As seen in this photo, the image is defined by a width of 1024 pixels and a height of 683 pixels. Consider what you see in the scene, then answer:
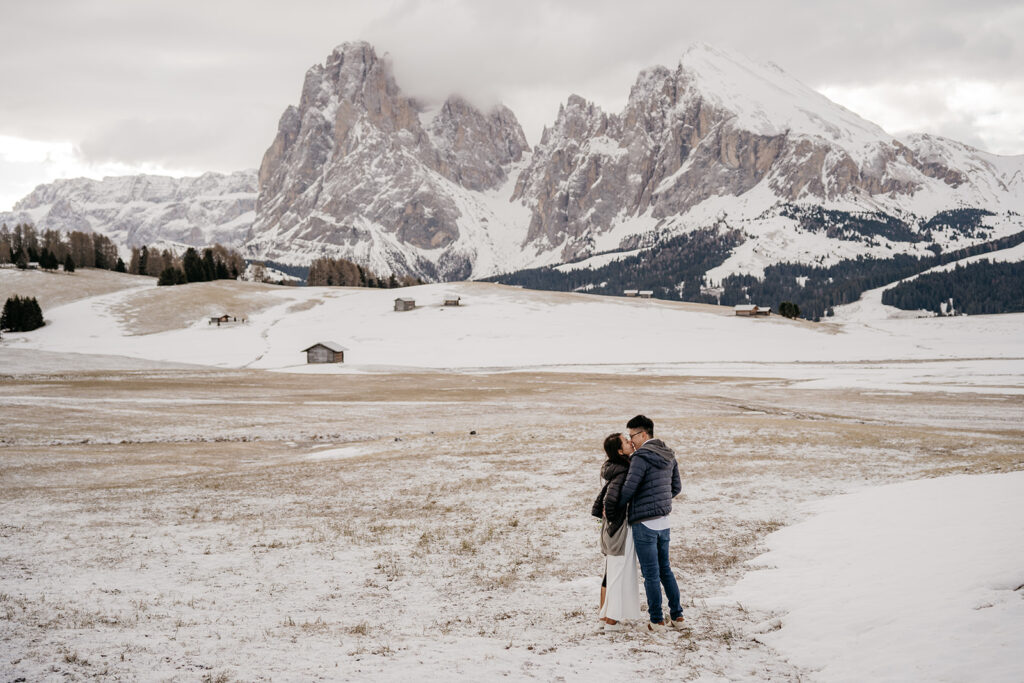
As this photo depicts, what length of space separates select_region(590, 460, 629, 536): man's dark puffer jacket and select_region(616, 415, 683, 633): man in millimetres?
92

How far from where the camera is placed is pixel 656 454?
10.8 metres

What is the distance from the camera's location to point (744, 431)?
32.5 meters

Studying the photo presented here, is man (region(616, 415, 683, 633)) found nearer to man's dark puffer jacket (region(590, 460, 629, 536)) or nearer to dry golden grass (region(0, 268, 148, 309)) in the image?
man's dark puffer jacket (region(590, 460, 629, 536))

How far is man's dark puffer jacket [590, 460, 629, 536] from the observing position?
35.3 ft

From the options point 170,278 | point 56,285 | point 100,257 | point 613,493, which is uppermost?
point 100,257

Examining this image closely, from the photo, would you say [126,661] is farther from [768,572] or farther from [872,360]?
[872,360]

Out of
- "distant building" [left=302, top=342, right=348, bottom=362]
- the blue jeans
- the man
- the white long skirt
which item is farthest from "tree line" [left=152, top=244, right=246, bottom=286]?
the blue jeans

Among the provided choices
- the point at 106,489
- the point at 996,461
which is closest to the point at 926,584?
the point at 996,461

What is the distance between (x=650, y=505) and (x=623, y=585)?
55.7 inches

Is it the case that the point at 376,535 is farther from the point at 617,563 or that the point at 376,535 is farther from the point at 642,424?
the point at 642,424

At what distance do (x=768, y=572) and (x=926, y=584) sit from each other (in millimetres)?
3180

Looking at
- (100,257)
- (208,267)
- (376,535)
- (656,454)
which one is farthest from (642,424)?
(100,257)

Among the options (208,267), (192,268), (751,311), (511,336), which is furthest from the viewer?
(208,267)

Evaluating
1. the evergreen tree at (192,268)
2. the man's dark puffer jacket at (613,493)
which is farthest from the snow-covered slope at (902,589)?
the evergreen tree at (192,268)
